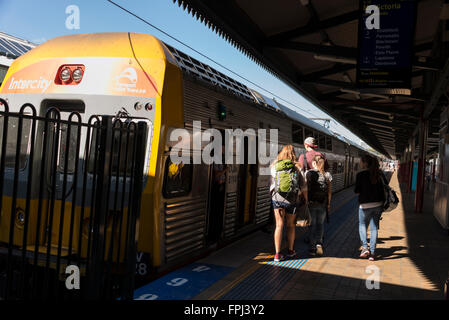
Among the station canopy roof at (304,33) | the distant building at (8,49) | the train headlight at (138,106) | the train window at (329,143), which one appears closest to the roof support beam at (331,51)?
the station canopy roof at (304,33)

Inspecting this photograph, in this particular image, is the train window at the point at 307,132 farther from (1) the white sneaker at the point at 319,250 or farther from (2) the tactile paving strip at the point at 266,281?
(2) the tactile paving strip at the point at 266,281

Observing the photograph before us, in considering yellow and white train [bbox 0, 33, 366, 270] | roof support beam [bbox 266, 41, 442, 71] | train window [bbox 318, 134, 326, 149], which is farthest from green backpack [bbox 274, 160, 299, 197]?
train window [bbox 318, 134, 326, 149]

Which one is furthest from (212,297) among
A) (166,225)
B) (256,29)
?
(256,29)

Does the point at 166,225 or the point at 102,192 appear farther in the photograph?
the point at 166,225

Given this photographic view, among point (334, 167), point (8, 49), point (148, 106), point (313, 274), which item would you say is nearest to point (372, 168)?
point (313, 274)

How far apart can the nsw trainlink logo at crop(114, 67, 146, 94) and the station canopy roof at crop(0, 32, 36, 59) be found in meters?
9.78

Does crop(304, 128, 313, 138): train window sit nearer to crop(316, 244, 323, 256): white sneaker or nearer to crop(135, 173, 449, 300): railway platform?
crop(135, 173, 449, 300): railway platform

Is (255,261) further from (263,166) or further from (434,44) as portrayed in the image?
(434,44)

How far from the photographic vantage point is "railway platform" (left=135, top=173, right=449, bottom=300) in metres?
4.43

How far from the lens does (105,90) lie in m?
4.35

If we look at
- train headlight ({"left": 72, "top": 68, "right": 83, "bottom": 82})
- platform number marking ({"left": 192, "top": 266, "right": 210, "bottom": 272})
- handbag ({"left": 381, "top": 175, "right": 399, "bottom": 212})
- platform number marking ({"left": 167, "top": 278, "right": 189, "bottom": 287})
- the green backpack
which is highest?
train headlight ({"left": 72, "top": 68, "right": 83, "bottom": 82})

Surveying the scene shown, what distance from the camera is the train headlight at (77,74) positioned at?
4.45 meters

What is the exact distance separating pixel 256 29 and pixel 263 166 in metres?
2.73

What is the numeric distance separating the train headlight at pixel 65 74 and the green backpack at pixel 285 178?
9.81ft
